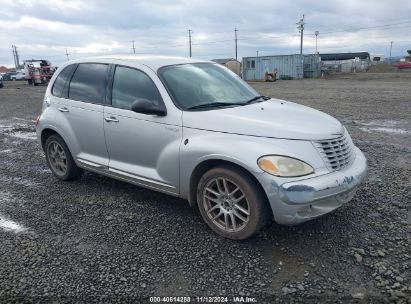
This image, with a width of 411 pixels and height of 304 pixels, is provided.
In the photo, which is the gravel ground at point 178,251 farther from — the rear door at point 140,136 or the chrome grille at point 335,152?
the chrome grille at point 335,152

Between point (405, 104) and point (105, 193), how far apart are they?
12.8 meters

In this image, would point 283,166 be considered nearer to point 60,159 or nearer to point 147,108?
point 147,108

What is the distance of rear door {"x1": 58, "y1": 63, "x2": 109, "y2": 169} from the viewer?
4996 millimetres

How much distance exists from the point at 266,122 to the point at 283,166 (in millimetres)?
542

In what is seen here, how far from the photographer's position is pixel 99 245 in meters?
3.92

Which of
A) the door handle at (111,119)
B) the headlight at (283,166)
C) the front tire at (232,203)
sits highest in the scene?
the door handle at (111,119)

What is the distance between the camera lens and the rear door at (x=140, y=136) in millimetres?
4227

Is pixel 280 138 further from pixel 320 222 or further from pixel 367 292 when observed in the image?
pixel 367 292

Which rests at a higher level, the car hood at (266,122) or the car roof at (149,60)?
the car roof at (149,60)

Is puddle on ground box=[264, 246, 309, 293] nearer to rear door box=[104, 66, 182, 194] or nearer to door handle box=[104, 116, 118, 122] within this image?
rear door box=[104, 66, 182, 194]

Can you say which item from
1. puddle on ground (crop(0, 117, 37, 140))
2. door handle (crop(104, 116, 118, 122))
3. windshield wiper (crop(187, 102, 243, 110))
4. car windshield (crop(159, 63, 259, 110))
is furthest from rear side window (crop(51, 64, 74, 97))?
puddle on ground (crop(0, 117, 37, 140))

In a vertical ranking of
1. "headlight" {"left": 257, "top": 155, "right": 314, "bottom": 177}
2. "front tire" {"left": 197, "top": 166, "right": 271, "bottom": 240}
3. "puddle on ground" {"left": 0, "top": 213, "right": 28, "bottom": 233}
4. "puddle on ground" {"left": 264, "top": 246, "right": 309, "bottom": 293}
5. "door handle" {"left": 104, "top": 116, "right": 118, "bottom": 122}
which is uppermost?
"door handle" {"left": 104, "top": 116, "right": 118, "bottom": 122}

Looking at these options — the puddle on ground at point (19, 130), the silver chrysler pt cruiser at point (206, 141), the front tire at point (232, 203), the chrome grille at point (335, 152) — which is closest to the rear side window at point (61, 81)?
the silver chrysler pt cruiser at point (206, 141)

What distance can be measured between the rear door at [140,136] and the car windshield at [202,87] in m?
0.18
